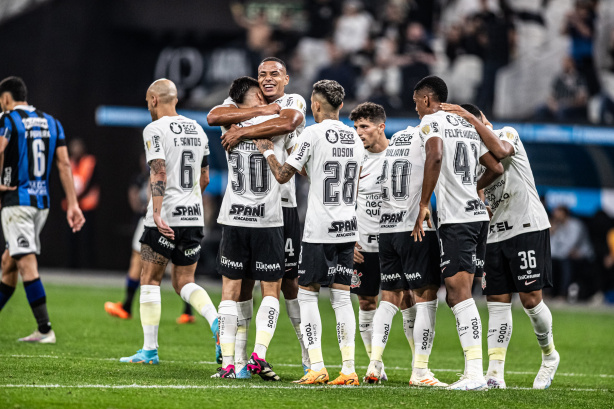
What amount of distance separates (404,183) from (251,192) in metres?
1.45

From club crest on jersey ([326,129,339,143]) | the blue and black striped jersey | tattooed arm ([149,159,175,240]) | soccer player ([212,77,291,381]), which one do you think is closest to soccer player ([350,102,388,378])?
club crest on jersey ([326,129,339,143])

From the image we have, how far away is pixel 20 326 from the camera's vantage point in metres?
12.3

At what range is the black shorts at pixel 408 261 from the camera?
8227 millimetres

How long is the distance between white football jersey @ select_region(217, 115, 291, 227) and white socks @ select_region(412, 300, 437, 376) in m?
1.50

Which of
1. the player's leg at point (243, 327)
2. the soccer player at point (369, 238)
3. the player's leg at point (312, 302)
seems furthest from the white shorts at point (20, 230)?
the player's leg at point (312, 302)

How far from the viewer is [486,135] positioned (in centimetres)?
816

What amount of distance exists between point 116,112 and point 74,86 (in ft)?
6.78

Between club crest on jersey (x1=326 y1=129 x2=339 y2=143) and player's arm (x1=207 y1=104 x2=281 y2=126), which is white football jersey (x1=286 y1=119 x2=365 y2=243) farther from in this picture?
player's arm (x1=207 y1=104 x2=281 y2=126)

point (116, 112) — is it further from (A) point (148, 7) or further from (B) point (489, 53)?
(B) point (489, 53)

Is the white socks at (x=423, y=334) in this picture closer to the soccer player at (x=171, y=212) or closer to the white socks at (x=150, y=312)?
the soccer player at (x=171, y=212)

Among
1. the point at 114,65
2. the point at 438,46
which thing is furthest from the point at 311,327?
the point at 114,65

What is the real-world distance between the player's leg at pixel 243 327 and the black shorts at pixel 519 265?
2.20m

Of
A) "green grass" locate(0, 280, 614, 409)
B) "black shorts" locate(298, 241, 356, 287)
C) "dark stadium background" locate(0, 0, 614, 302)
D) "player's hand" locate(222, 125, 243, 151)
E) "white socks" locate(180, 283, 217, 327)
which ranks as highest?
"dark stadium background" locate(0, 0, 614, 302)

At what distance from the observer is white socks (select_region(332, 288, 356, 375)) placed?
25.7ft
